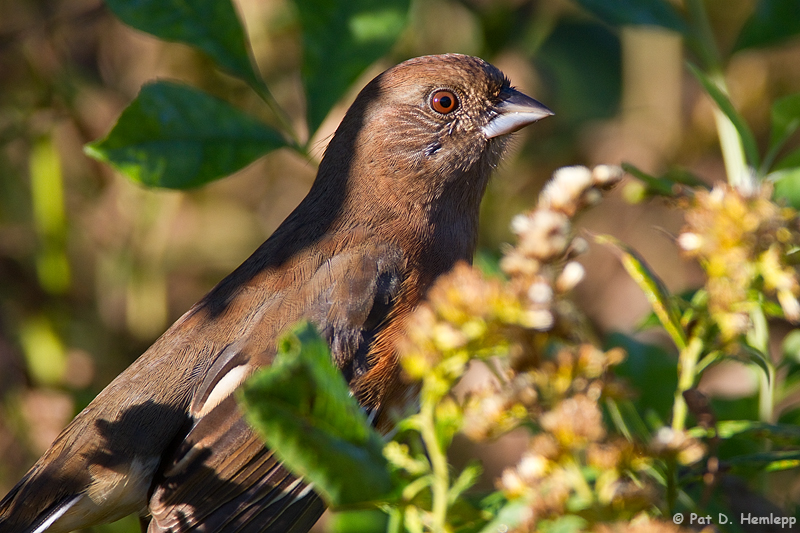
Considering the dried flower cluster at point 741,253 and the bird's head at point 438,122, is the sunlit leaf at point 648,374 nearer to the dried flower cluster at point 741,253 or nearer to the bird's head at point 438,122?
the bird's head at point 438,122

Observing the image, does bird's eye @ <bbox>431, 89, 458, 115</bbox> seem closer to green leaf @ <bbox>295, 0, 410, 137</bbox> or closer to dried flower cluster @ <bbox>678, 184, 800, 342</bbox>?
green leaf @ <bbox>295, 0, 410, 137</bbox>

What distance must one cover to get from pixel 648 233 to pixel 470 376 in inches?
65.4

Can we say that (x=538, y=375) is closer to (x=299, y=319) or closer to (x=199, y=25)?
(x=299, y=319)

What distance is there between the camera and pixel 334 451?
1.03 meters

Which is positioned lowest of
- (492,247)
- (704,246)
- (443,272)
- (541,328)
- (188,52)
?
(492,247)

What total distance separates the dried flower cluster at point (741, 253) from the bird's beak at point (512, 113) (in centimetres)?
213

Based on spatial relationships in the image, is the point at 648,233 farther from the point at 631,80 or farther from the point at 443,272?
the point at 443,272

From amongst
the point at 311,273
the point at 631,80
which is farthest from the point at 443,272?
the point at 631,80

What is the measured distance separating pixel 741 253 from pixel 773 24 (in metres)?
1.96

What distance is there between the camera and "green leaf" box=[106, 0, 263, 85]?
254 cm

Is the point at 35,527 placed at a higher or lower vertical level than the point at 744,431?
higher

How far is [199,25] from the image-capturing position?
2.63 m

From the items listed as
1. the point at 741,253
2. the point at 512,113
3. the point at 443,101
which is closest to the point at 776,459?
the point at 741,253

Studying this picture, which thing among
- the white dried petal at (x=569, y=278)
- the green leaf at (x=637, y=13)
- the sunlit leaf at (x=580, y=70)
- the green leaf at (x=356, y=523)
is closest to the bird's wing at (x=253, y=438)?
the green leaf at (x=356, y=523)
